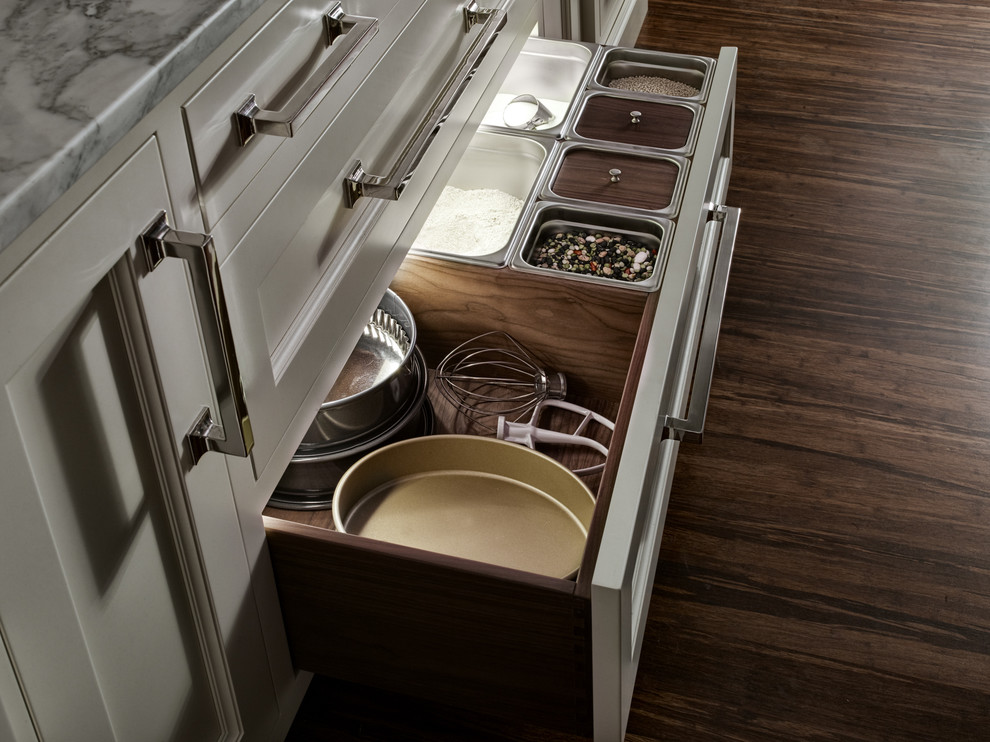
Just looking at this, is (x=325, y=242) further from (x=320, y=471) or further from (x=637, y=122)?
(x=637, y=122)

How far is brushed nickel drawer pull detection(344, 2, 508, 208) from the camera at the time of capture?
0.97 meters

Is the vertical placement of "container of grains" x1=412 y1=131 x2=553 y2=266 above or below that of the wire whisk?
above

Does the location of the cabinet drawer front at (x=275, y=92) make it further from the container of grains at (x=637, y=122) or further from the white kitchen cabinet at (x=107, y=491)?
the container of grains at (x=637, y=122)

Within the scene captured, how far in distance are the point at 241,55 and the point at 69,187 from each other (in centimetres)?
20

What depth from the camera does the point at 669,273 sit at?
1.23 meters

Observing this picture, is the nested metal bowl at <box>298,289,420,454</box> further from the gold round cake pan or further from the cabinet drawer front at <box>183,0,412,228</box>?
the cabinet drawer front at <box>183,0,412,228</box>

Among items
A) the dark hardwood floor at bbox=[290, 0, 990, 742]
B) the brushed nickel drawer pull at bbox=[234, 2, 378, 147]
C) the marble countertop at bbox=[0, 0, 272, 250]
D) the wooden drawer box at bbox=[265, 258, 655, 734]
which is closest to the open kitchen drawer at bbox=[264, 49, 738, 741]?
the wooden drawer box at bbox=[265, 258, 655, 734]

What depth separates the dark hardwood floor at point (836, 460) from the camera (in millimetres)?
1364

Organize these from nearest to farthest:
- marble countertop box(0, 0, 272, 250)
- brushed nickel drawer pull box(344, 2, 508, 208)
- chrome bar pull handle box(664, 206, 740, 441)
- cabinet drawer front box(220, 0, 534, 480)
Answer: marble countertop box(0, 0, 272, 250) < cabinet drawer front box(220, 0, 534, 480) < brushed nickel drawer pull box(344, 2, 508, 208) < chrome bar pull handle box(664, 206, 740, 441)

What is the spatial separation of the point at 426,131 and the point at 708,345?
1.40 ft

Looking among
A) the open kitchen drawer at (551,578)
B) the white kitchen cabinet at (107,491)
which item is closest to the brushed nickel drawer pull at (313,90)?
the white kitchen cabinet at (107,491)

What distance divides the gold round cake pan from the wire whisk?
12 cm

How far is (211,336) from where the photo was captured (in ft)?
2.47

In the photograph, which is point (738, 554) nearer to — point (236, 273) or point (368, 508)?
point (368, 508)
